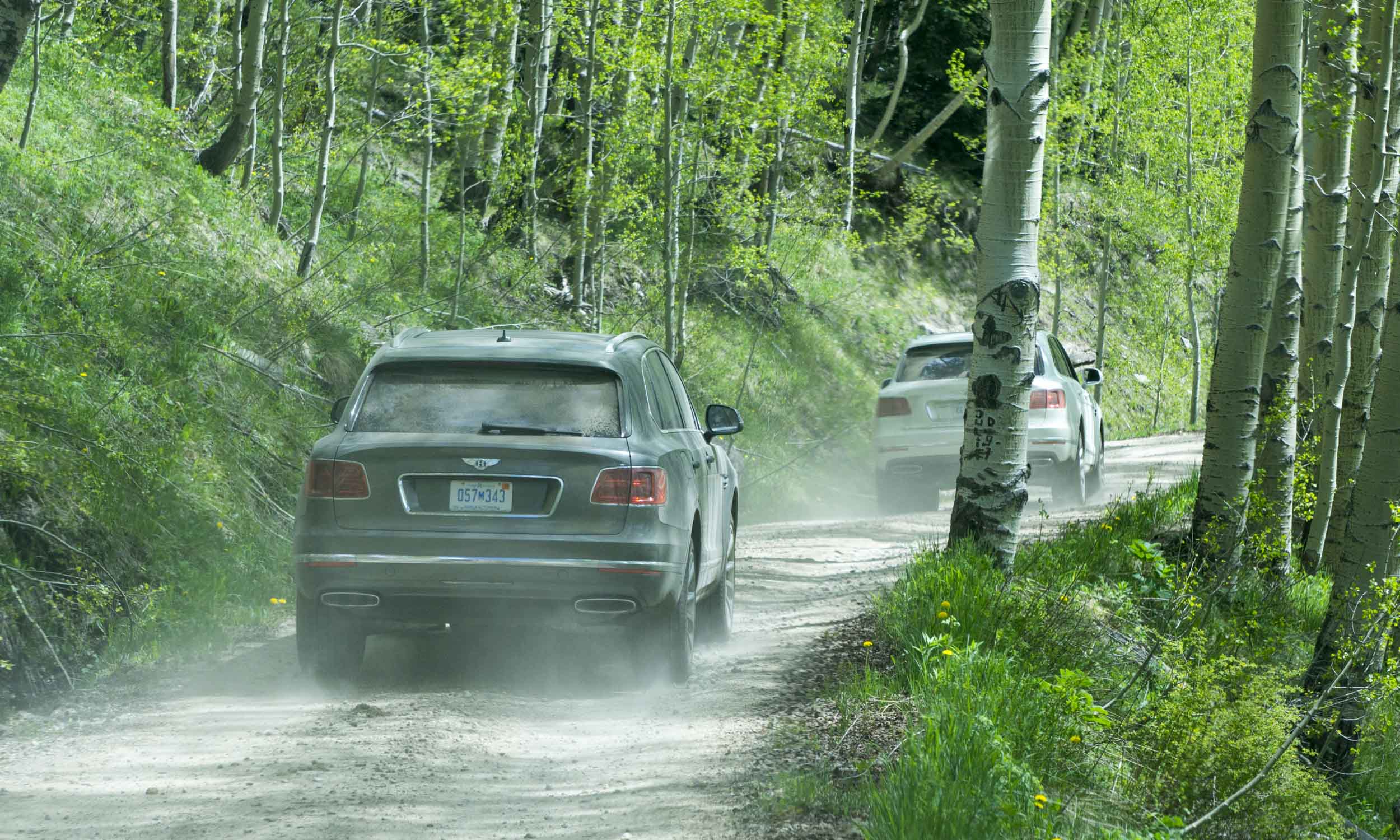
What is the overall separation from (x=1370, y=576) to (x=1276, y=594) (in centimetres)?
276

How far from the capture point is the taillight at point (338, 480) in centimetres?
652

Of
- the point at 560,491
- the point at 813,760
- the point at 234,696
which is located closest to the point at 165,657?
the point at 234,696

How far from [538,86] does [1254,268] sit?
1226 cm

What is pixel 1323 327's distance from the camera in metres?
12.4

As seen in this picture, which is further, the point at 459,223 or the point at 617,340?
the point at 459,223

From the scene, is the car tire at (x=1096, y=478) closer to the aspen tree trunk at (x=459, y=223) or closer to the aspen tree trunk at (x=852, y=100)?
the aspen tree trunk at (x=459, y=223)

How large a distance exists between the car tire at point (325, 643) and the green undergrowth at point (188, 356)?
1040 mm

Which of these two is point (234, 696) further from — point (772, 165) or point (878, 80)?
point (878, 80)

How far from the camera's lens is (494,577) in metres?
6.43

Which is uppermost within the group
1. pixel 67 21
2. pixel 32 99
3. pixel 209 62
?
pixel 67 21

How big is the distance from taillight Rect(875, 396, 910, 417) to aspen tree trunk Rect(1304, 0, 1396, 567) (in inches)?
178

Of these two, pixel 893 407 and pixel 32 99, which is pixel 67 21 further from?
pixel 893 407

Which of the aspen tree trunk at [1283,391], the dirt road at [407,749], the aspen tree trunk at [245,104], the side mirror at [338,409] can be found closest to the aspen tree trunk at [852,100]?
the aspen tree trunk at [245,104]

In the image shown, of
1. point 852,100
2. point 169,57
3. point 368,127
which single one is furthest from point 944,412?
point 852,100
